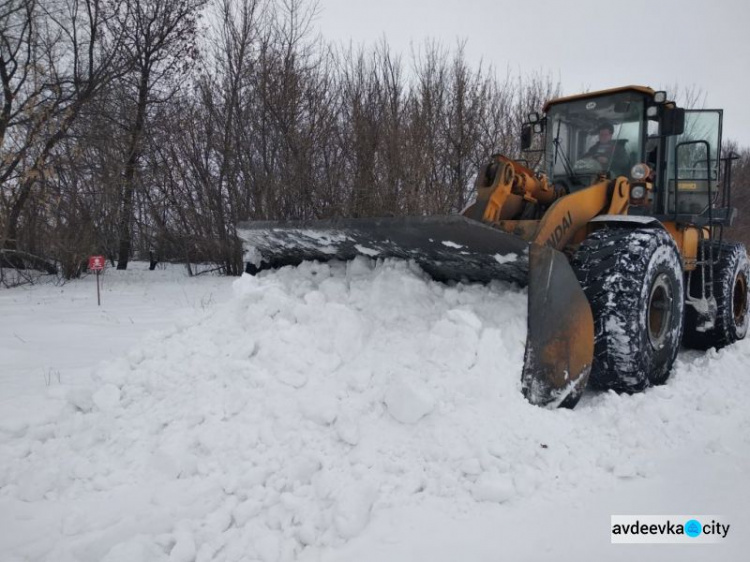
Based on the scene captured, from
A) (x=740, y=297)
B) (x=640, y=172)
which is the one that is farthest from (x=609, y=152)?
(x=740, y=297)

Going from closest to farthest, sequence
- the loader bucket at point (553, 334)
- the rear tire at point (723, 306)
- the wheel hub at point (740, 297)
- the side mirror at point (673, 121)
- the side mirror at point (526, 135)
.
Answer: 1. the loader bucket at point (553, 334)
2. the side mirror at point (673, 121)
3. the rear tire at point (723, 306)
4. the side mirror at point (526, 135)
5. the wheel hub at point (740, 297)

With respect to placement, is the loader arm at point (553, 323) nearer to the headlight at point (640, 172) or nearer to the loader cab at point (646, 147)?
the headlight at point (640, 172)

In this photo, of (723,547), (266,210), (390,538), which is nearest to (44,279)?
(266,210)

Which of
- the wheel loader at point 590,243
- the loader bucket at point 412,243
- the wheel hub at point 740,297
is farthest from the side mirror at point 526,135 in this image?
the wheel hub at point 740,297

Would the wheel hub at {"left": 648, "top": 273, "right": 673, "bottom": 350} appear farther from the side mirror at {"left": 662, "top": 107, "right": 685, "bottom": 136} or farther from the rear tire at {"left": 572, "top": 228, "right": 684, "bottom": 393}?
the side mirror at {"left": 662, "top": 107, "right": 685, "bottom": 136}

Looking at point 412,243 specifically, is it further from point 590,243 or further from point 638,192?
point 638,192

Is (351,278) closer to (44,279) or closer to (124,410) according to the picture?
(124,410)

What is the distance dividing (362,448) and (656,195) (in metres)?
4.23

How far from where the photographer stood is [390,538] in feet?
6.82

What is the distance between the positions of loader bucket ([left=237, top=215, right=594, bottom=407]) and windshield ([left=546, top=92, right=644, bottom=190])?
1944mm

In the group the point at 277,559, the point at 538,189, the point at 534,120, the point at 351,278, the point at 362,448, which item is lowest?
the point at 277,559

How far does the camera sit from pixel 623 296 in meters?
3.25

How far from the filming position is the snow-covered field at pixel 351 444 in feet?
6.86

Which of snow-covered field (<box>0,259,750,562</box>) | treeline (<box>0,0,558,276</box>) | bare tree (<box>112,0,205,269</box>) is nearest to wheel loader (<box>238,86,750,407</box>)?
snow-covered field (<box>0,259,750,562</box>)
